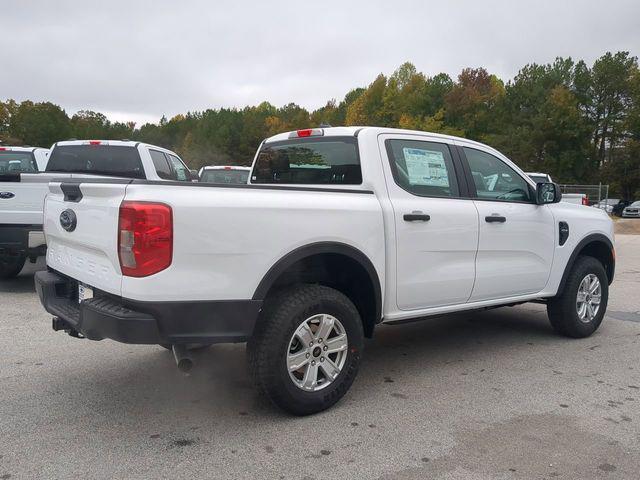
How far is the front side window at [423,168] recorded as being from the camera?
14.1 feet

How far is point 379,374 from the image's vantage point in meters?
4.61

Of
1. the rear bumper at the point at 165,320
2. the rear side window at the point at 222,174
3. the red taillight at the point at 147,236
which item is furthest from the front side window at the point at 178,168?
the red taillight at the point at 147,236

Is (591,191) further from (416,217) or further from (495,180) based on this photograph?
(416,217)

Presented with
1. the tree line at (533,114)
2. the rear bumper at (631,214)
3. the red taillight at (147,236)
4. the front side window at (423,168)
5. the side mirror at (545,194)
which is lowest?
the rear bumper at (631,214)

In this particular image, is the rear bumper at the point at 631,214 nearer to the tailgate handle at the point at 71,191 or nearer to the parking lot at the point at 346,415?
the parking lot at the point at 346,415

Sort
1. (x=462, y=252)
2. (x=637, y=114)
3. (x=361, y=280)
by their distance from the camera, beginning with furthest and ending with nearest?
(x=637, y=114)
(x=462, y=252)
(x=361, y=280)

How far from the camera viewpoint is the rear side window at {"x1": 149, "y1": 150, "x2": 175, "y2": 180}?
8594mm

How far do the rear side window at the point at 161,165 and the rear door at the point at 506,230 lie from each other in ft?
16.8

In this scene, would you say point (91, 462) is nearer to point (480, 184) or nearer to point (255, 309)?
point (255, 309)

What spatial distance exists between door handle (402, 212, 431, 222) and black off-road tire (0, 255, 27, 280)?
6.01 metres

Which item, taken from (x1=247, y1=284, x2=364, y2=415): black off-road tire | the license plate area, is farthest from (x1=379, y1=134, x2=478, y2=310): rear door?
the license plate area

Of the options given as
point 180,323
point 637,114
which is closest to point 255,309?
point 180,323

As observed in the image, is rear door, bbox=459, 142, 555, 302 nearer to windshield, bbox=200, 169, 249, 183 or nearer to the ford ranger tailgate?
the ford ranger tailgate

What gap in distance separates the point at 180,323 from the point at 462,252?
2.34 metres
